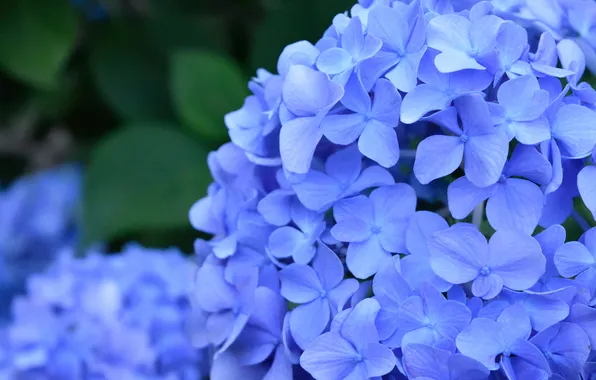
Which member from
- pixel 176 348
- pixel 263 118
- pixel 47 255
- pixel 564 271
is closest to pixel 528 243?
pixel 564 271

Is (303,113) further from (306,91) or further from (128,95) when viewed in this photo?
(128,95)

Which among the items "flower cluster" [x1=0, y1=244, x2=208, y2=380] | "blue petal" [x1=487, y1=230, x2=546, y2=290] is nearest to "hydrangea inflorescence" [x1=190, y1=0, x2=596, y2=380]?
"blue petal" [x1=487, y1=230, x2=546, y2=290]

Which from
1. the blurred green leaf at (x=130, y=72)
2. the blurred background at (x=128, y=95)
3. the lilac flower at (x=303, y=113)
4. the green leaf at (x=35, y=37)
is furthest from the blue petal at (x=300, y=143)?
the blurred green leaf at (x=130, y=72)

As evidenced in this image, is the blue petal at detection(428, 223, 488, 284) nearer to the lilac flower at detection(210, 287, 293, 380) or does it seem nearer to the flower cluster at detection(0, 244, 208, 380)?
the lilac flower at detection(210, 287, 293, 380)

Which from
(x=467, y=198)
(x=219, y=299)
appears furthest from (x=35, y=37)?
(x=467, y=198)

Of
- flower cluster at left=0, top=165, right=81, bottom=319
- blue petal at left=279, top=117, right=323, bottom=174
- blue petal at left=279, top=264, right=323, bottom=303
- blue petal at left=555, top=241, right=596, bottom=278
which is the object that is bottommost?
flower cluster at left=0, top=165, right=81, bottom=319

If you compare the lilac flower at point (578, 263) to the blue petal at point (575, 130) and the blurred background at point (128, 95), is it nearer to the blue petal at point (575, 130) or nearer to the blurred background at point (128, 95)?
the blue petal at point (575, 130)
